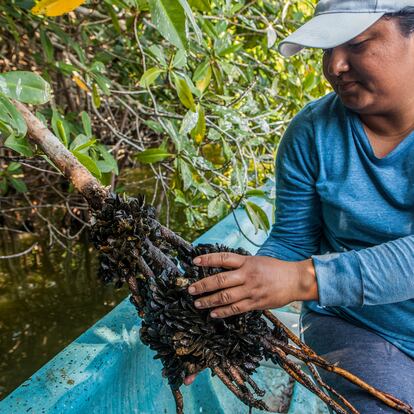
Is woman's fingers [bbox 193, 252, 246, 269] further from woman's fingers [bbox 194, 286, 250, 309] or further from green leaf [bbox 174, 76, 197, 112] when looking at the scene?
green leaf [bbox 174, 76, 197, 112]

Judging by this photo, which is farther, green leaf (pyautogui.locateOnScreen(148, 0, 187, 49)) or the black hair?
the black hair

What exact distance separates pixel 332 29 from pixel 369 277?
517 mm

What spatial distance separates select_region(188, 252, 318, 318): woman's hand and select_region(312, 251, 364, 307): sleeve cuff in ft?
0.17

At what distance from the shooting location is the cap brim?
104 cm

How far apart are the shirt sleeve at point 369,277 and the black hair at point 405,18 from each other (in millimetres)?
439

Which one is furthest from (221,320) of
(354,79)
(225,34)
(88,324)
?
(88,324)

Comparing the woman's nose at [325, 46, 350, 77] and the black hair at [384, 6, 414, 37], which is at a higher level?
the black hair at [384, 6, 414, 37]

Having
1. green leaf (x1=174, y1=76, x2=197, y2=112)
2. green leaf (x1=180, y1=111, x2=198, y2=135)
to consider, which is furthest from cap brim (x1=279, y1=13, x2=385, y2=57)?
green leaf (x1=180, y1=111, x2=198, y2=135)

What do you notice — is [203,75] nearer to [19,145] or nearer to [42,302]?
[19,145]

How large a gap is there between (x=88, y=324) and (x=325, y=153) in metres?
1.91

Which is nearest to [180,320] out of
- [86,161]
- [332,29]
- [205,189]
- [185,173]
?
[86,161]

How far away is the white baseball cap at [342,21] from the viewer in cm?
104

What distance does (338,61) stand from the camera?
1.10 m

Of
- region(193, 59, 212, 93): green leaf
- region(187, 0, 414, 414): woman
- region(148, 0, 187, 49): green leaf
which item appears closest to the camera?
region(148, 0, 187, 49): green leaf
